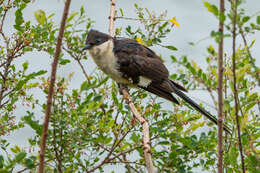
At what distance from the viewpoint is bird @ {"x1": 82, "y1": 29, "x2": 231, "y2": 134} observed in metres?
3.43

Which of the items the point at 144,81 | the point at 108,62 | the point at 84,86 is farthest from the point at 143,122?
the point at 108,62

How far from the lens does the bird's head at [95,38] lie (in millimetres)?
3432

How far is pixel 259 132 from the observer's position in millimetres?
2570

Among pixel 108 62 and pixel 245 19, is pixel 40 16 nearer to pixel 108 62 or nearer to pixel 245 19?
pixel 108 62

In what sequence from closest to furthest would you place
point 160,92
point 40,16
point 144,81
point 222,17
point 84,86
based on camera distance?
point 222,17 → point 84,86 → point 40,16 → point 160,92 → point 144,81

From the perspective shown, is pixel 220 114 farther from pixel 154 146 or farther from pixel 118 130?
pixel 118 130

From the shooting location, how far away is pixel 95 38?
3.48m

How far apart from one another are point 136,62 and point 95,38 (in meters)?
0.45

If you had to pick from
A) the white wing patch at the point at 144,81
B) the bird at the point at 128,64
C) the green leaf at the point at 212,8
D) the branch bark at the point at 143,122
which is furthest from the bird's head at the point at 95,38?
the green leaf at the point at 212,8

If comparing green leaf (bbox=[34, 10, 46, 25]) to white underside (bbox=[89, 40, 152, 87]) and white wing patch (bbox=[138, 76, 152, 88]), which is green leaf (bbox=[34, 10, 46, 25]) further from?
white wing patch (bbox=[138, 76, 152, 88])

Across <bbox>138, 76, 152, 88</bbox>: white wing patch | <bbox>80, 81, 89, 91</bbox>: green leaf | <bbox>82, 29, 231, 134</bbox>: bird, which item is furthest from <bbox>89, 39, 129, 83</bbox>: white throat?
<bbox>80, 81, 89, 91</bbox>: green leaf

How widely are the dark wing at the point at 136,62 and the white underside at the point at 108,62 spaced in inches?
1.9

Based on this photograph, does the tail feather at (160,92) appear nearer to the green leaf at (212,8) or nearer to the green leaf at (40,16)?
the green leaf at (40,16)

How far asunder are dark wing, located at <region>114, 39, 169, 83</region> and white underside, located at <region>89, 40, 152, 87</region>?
1.9 inches
